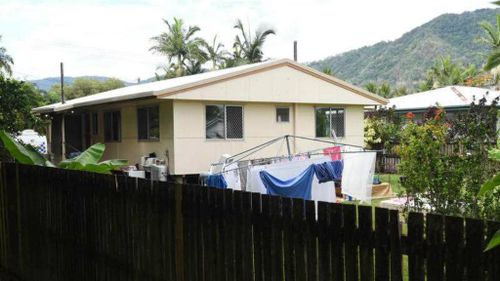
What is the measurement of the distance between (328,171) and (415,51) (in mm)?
100032

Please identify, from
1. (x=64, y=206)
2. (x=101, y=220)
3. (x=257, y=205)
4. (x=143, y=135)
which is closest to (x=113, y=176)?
(x=101, y=220)

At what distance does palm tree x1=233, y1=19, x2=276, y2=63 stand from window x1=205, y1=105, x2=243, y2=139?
26.6 metres

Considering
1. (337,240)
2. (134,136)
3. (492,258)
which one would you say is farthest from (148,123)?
(492,258)

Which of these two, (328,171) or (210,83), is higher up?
(210,83)

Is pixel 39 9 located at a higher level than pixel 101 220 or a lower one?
higher

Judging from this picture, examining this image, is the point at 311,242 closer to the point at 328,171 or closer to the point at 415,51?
the point at 328,171

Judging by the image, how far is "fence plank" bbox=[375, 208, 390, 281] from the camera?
2373 mm

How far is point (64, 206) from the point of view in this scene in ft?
17.2

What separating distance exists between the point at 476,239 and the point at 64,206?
434 centimetres

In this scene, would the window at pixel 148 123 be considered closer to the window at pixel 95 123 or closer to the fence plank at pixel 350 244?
the window at pixel 95 123

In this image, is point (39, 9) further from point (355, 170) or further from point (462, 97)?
point (462, 97)

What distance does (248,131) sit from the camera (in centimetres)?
1574

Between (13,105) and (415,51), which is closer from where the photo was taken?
(13,105)

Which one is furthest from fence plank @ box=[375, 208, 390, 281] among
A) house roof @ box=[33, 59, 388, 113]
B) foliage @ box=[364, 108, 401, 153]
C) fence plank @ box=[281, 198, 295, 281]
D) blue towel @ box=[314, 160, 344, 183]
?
foliage @ box=[364, 108, 401, 153]
